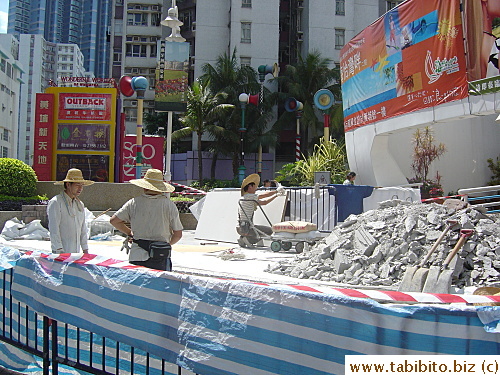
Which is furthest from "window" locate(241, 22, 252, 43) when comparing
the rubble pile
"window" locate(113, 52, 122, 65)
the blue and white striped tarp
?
the blue and white striped tarp

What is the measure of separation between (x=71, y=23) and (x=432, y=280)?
206 metres

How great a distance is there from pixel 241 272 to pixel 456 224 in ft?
11.6

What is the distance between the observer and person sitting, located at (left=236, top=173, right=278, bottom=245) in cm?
1238

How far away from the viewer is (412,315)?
273cm

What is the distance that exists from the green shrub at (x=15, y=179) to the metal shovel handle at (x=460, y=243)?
14.3 metres

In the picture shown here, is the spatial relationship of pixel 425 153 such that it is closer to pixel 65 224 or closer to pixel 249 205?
pixel 249 205

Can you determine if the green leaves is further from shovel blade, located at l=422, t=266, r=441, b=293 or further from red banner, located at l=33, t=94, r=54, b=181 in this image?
shovel blade, located at l=422, t=266, r=441, b=293

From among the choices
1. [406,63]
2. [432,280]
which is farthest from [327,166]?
[432,280]

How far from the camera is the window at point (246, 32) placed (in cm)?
4256

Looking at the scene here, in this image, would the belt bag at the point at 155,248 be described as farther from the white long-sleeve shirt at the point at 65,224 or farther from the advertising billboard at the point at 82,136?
the advertising billboard at the point at 82,136

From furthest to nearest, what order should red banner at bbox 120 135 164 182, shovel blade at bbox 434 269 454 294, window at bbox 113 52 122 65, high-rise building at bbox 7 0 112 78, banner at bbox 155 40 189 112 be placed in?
1. high-rise building at bbox 7 0 112 78
2. window at bbox 113 52 122 65
3. red banner at bbox 120 135 164 182
4. banner at bbox 155 40 189 112
5. shovel blade at bbox 434 269 454 294

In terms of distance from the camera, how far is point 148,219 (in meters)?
5.48

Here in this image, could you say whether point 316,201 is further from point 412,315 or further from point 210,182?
point 210,182

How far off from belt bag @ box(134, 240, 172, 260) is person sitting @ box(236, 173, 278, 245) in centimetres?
689
